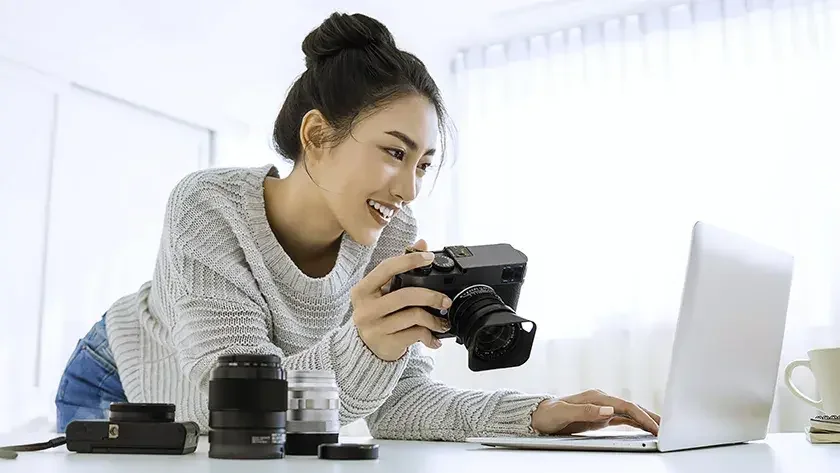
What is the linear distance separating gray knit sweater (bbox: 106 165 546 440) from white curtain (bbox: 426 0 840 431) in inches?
76.2

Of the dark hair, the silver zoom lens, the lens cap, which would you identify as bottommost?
the lens cap

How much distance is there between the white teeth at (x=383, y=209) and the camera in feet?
4.30

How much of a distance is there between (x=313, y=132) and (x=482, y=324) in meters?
0.67

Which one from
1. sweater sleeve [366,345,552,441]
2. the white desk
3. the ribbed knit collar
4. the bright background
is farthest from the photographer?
the bright background

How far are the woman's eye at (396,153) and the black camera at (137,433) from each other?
0.63 meters

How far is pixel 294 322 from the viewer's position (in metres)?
1.25

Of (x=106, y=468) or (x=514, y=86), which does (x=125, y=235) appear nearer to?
(x=514, y=86)

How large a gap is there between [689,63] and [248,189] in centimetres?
238

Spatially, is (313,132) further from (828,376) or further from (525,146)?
(525,146)

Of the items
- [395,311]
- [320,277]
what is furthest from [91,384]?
[395,311]

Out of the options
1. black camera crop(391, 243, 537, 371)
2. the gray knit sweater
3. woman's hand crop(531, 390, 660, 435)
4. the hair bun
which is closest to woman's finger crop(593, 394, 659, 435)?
woman's hand crop(531, 390, 660, 435)

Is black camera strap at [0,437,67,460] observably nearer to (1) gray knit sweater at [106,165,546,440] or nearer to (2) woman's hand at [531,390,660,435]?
(1) gray knit sweater at [106,165,546,440]

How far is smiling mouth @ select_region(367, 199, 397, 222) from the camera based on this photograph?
1312 millimetres

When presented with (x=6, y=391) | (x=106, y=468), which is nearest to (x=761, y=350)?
(x=106, y=468)
